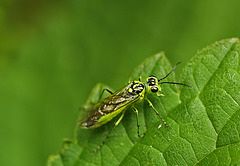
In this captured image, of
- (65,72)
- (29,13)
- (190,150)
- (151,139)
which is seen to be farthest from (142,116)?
(29,13)

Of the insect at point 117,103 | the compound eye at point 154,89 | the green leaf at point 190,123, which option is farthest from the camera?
the insect at point 117,103

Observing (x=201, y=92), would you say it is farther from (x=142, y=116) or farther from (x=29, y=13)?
(x=29, y=13)

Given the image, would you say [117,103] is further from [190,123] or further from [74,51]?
[74,51]

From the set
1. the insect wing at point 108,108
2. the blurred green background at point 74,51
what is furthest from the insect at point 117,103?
the blurred green background at point 74,51

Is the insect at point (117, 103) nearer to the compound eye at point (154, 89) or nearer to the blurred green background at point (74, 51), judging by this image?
the compound eye at point (154, 89)

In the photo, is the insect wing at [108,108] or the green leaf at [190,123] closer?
the green leaf at [190,123]

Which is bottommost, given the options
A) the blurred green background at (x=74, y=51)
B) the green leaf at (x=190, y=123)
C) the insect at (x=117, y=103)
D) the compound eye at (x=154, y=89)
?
the green leaf at (x=190, y=123)
